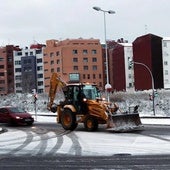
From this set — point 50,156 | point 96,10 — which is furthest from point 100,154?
point 96,10

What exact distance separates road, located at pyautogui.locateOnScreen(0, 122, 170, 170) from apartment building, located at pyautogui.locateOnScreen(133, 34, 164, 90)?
79474 millimetres

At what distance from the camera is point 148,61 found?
341ft

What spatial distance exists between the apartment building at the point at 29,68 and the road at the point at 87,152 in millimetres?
128315

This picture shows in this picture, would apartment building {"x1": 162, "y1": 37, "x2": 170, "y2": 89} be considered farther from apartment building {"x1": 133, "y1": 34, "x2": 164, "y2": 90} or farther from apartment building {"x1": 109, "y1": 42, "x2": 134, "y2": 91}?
apartment building {"x1": 109, "y1": 42, "x2": 134, "y2": 91}

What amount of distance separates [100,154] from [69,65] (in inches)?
4859

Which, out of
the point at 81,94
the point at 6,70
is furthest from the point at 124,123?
the point at 6,70

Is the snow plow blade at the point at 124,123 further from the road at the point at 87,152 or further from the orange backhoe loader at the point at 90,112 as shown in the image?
the road at the point at 87,152

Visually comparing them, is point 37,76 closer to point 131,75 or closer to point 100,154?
point 131,75

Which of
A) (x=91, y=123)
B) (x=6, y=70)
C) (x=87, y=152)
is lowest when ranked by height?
(x=87, y=152)

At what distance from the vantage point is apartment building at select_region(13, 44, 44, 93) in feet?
510

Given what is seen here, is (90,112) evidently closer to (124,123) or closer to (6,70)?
(124,123)

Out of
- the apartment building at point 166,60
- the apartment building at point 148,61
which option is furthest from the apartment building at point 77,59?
the apartment building at point 166,60

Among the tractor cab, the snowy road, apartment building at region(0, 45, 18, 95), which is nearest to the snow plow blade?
the snowy road

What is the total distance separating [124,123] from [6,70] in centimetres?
13928
